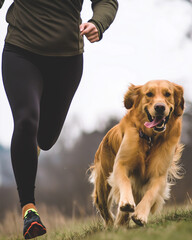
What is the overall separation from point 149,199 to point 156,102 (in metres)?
0.80

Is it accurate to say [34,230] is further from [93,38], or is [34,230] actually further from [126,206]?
[93,38]

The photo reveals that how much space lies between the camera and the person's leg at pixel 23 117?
2.35 m

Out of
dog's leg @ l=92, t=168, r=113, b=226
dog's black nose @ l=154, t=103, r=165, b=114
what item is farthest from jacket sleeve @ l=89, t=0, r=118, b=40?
dog's leg @ l=92, t=168, r=113, b=226

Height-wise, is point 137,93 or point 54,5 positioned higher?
point 54,5

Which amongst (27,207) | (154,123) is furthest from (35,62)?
(154,123)

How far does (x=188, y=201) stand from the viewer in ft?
11.7

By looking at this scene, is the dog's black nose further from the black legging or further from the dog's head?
the black legging

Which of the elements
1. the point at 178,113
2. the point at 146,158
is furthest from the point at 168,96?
the point at 146,158

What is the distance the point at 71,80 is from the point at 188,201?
168cm

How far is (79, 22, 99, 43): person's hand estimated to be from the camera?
2381 millimetres

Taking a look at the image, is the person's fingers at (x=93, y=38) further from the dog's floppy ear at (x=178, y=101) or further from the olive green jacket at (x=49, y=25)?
the dog's floppy ear at (x=178, y=101)

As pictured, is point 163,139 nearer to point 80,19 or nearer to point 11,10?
point 80,19

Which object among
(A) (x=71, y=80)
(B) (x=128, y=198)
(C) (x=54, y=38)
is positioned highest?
(C) (x=54, y=38)

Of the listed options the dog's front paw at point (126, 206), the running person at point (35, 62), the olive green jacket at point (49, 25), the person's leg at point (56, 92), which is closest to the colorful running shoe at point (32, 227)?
the running person at point (35, 62)
